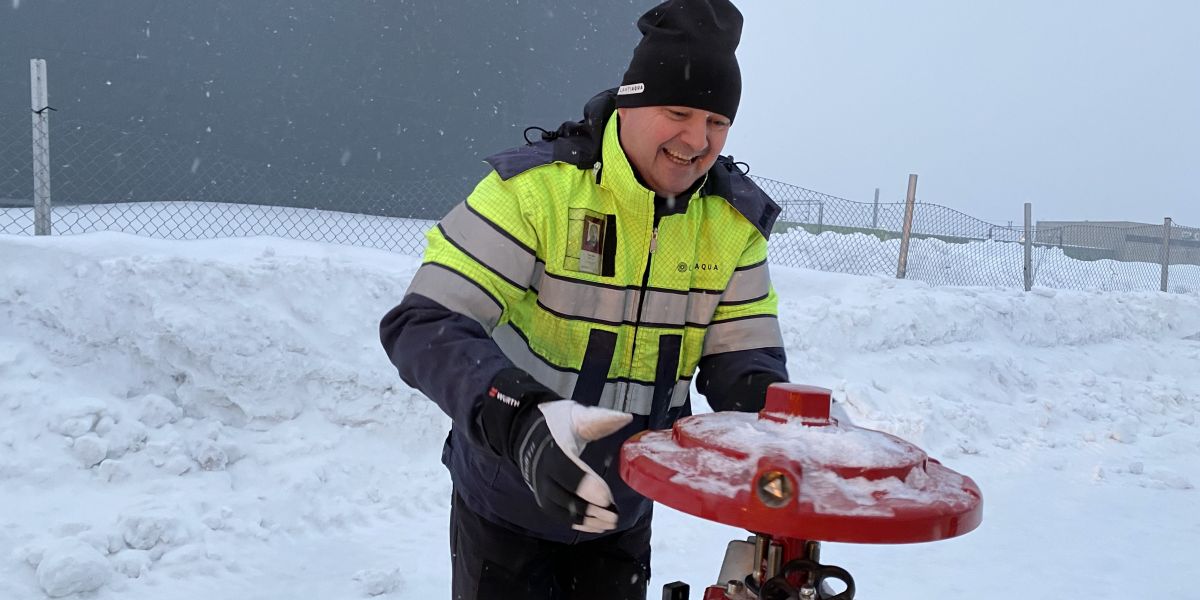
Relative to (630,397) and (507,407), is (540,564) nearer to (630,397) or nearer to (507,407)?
(630,397)

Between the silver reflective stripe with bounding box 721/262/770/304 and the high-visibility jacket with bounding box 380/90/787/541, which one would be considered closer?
the high-visibility jacket with bounding box 380/90/787/541

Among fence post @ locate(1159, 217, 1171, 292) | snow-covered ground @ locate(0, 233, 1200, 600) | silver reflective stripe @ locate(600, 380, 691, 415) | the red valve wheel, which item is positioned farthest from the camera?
fence post @ locate(1159, 217, 1171, 292)

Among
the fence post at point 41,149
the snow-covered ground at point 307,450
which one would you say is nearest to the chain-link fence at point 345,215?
the fence post at point 41,149

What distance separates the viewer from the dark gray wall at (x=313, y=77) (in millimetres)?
8547

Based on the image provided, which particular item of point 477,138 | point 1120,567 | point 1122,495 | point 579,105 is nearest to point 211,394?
point 1120,567

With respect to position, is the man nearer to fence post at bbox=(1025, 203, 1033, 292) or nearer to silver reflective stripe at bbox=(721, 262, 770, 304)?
silver reflective stripe at bbox=(721, 262, 770, 304)

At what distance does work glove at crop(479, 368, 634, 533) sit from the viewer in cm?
121

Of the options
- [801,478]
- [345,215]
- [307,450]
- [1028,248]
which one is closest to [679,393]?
[801,478]

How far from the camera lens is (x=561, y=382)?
184 cm

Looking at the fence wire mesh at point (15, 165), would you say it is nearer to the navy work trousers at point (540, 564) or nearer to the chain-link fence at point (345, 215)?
the chain-link fence at point (345, 215)

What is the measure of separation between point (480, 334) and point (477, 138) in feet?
32.8

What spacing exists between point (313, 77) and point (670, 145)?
8.92 m

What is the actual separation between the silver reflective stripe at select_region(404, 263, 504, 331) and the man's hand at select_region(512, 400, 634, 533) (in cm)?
39

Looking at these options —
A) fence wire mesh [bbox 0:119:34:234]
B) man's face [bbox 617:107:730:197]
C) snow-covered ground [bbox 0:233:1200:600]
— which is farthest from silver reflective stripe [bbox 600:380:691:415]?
fence wire mesh [bbox 0:119:34:234]
